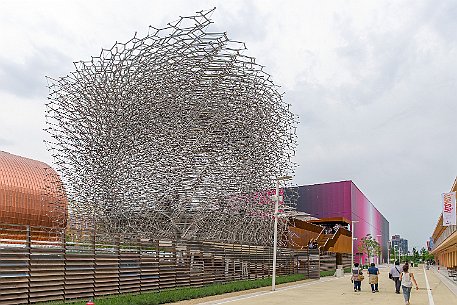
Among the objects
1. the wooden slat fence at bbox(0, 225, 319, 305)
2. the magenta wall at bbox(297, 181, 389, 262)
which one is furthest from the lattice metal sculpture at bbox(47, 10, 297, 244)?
the magenta wall at bbox(297, 181, 389, 262)

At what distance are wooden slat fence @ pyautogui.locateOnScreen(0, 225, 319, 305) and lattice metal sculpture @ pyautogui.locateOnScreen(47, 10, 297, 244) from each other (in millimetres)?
4259

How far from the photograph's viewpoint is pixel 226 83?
34.8 metres

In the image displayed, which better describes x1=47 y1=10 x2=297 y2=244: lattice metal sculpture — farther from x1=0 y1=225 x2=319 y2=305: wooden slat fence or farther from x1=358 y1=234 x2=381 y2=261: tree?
x1=358 y1=234 x2=381 y2=261: tree

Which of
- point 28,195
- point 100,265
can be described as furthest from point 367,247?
point 100,265

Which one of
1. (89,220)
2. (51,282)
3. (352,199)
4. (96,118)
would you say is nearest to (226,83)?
(96,118)

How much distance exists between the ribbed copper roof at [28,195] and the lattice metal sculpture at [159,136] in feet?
19.3

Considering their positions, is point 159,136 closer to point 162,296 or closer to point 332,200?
point 162,296

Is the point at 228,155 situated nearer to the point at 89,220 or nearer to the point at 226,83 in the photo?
the point at 226,83

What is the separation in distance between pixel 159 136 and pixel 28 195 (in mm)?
13532

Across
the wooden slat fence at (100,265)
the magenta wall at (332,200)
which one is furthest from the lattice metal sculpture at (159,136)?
the magenta wall at (332,200)

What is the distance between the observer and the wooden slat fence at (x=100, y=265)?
16750 millimetres

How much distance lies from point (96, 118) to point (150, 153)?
4086mm

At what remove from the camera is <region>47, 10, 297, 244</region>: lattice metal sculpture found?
110ft

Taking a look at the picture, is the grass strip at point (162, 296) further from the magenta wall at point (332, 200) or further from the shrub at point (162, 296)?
the magenta wall at point (332, 200)
